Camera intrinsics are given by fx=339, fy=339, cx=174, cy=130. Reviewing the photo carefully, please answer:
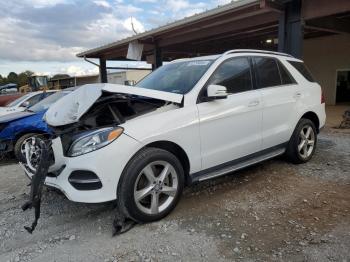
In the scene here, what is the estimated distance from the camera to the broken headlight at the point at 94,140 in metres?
3.33

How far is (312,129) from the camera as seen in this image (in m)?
5.64

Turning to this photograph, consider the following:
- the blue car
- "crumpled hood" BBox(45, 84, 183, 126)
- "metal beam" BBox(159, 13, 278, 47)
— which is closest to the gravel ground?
"crumpled hood" BBox(45, 84, 183, 126)

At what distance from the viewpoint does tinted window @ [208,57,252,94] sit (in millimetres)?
4297

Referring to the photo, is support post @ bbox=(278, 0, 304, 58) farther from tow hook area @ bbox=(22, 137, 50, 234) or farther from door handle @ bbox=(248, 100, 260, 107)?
tow hook area @ bbox=(22, 137, 50, 234)

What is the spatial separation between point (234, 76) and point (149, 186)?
191 centimetres

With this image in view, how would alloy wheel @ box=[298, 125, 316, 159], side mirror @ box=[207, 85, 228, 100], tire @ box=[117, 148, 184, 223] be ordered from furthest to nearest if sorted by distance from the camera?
alloy wheel @ box=[298, 125, 316, 159] → side mirror @ box=[207, 85, 228, 100] → tire @ box=[117, 148, 184, 223]

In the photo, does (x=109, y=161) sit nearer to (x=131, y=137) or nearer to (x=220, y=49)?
(x=131, y=137)

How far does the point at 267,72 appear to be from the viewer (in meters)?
4.95

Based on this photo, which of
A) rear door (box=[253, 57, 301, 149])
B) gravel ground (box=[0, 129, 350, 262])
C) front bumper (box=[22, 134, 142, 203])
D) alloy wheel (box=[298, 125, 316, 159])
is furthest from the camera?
alloy wheel (box=[298, 125, 316, 159])

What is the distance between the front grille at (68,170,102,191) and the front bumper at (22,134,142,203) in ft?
0.03

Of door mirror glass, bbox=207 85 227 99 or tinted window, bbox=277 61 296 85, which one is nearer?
door mirror glass, bbox=207 85 227 99

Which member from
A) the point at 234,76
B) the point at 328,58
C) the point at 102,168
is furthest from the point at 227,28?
the point at 102,168

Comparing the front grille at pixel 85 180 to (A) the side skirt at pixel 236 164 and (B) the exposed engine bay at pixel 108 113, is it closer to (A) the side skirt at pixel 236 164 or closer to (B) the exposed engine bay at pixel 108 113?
(B) the exposed engine bay at pixel 108 113

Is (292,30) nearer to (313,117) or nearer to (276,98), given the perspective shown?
(313,117)
